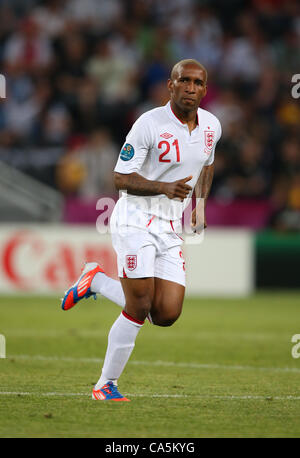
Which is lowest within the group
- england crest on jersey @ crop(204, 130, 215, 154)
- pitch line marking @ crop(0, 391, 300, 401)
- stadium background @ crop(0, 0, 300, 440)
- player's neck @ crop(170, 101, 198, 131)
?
pitch line marking @ crop(0, 391, 300, 401)

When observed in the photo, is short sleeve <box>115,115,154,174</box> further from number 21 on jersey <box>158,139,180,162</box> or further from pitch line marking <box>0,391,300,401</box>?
pitch line marking <box>0,391,300,401</box>

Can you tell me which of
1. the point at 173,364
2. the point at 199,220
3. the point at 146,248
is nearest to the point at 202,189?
the point at 199,220

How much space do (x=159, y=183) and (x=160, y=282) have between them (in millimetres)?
734

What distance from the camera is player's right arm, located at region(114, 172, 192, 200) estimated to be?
5.79 meters

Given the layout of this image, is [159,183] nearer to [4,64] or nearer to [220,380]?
[220,380]

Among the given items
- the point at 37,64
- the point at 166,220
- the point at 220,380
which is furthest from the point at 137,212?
the point at 37,64

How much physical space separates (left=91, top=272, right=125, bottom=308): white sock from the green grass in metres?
0.65

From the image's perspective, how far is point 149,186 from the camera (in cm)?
586

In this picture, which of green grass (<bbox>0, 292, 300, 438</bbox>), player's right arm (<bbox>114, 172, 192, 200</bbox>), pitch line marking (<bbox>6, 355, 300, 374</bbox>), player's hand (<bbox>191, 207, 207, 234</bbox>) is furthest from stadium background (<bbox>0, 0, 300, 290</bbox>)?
player's right arm (<bbox>114, 172, 192, 200</bbox>)

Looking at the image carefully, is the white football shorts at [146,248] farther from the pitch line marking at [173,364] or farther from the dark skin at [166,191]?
the pitch line marking at [173,364]

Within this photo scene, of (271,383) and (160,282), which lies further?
(271,383)

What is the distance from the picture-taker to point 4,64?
55.6 ft
